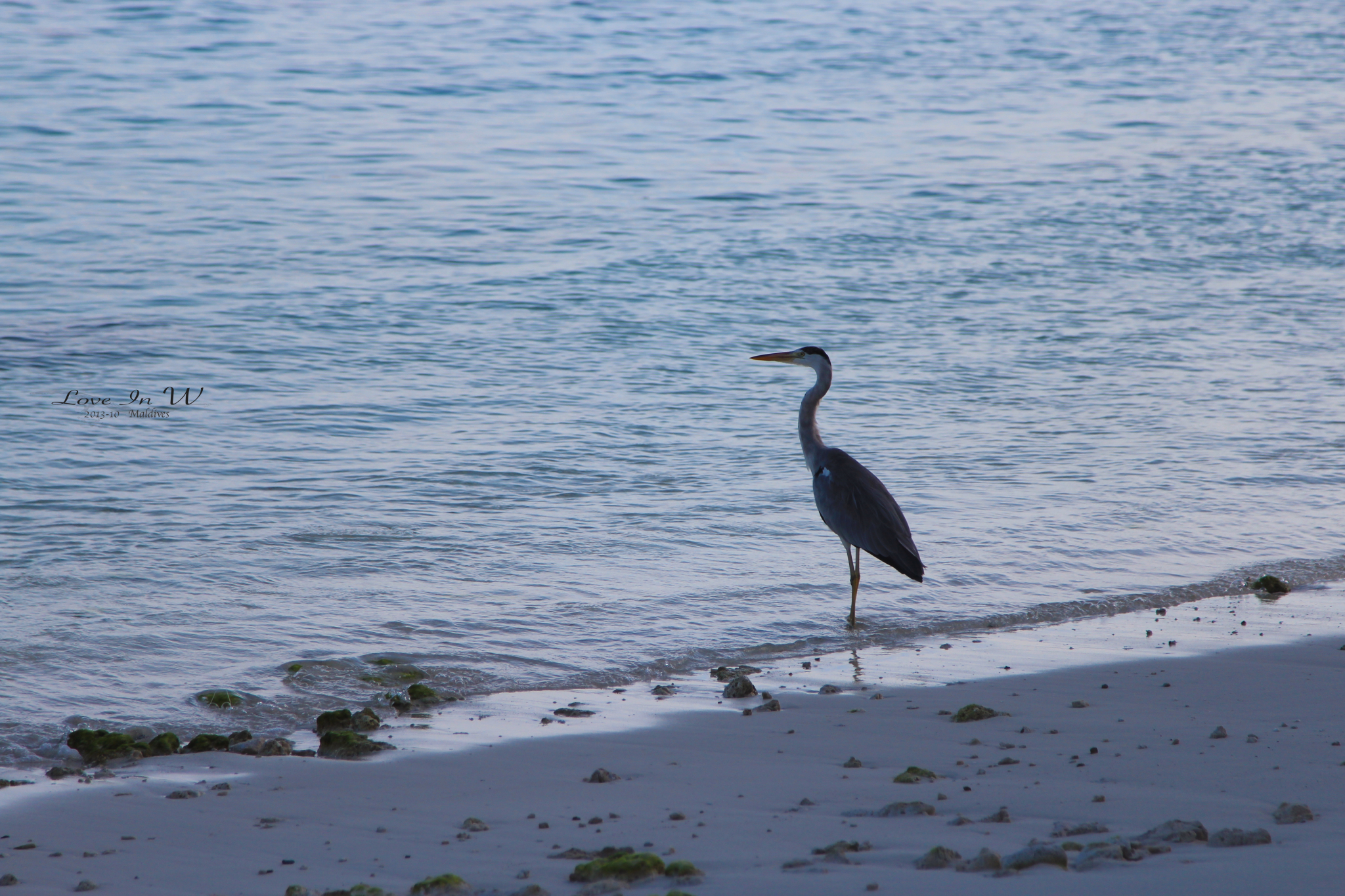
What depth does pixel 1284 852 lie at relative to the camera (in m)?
2.85

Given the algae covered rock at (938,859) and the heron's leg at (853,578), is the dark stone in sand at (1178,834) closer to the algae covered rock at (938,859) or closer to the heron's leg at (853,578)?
the algae covered rock at (938,859)

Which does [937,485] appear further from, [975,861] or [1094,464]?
[975,861]

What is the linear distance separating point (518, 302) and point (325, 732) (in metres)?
8.68

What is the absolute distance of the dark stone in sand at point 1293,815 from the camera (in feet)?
10.3

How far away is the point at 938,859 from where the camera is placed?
2.93 m

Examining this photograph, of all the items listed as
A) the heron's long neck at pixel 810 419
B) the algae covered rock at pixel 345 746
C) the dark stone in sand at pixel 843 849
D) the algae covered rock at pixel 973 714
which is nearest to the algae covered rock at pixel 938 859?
the dark stone in sand at pixel 843 849

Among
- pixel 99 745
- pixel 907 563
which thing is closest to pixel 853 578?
pixel 907 563

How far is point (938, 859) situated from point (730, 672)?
2127 millimetres

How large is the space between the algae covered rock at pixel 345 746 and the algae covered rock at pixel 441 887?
4.02 ft

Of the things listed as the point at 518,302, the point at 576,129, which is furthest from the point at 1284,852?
the point at 576,129

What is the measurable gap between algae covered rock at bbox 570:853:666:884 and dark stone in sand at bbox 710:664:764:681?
77.7 inches

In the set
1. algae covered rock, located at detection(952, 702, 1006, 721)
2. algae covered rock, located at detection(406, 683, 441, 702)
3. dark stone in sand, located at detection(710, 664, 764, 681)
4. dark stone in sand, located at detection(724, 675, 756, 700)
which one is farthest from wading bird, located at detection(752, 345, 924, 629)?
algae covered rock, located at detection(406, 683, 441, 702)

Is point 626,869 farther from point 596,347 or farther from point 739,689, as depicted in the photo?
point 596,347

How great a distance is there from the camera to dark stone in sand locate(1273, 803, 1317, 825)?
3.14 metres
